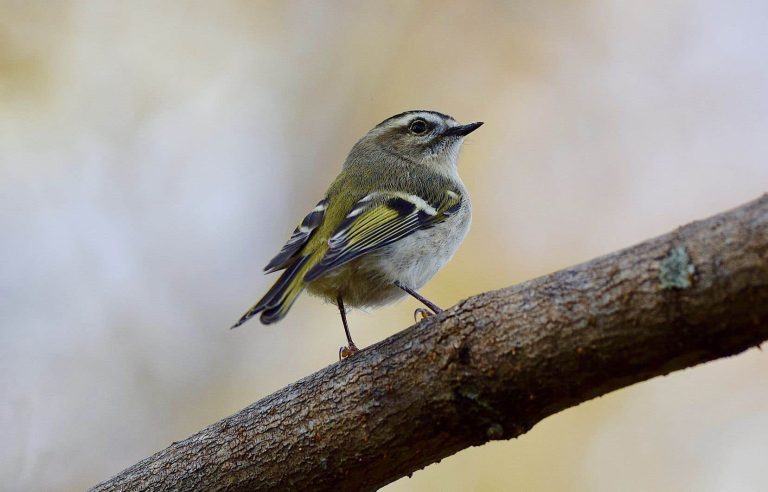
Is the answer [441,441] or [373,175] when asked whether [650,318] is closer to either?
[441,441]

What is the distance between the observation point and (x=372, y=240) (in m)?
3.63

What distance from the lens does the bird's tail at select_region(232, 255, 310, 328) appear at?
3.33 metres

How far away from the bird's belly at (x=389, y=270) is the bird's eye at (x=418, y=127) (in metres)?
1.20

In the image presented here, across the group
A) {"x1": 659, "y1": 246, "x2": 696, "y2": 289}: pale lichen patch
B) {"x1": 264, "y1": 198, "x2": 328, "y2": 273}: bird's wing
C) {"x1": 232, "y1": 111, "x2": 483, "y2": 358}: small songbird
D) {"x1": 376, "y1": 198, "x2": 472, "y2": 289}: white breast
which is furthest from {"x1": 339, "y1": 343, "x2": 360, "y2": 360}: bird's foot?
{"x1": 659, "y1": 246, "x2": 696, "y2": 289}: pale lichen patch

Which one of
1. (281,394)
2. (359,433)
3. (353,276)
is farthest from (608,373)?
(353,276)

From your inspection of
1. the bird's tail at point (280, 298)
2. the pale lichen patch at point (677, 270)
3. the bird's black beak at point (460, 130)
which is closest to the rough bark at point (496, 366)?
the pale lichen patch at point (677, 270)

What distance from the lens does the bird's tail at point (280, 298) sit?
3.33 meters

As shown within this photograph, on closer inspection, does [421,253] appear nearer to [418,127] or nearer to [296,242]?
[296,242]

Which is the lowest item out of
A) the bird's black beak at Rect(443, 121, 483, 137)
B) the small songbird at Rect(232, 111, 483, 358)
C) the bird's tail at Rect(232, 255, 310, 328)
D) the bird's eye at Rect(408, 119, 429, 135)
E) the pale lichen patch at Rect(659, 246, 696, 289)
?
the pale lichen patch at Rect(659, 246, 696, 289)

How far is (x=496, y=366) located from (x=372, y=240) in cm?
127

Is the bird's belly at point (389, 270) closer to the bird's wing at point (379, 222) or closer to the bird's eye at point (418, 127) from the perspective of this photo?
the bird's wing at point (379, 222)

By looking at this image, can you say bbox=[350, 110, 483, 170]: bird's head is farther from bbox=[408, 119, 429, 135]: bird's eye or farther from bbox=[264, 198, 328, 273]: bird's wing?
bbox=[264, 198, 328, 273]: bird's wing

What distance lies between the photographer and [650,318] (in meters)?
2.22

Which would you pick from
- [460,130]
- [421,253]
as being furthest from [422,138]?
[421,253]
